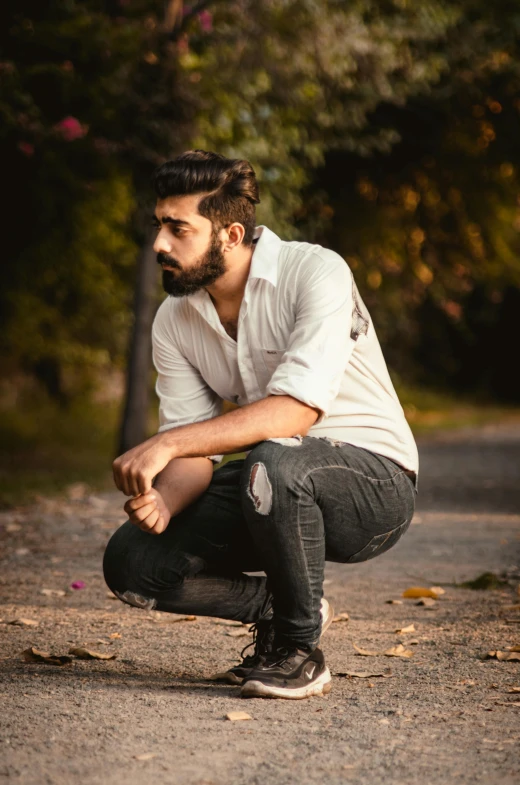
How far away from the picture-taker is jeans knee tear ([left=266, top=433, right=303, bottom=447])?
3455 millimetres

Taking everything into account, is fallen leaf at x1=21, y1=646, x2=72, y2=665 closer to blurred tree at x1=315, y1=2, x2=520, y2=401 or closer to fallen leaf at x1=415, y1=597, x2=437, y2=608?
fallen leaf at x1=415, y1=597, x2=437, y2=608

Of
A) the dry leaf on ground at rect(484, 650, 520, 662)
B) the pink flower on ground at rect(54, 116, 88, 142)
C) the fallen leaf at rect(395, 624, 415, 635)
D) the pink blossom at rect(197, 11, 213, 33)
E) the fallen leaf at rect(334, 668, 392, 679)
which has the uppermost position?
the pink blossom at rect(197, 11, 213, 33)

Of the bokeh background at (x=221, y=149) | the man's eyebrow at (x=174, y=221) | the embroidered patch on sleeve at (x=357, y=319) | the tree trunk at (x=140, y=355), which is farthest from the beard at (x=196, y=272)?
the tree trunk at (x=140, y=355)

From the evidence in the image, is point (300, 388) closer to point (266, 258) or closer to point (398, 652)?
point (266, 258)

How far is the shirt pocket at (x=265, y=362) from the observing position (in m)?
3.73

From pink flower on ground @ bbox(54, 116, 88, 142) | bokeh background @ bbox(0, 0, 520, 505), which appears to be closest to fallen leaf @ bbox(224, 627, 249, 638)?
bokeh background @ bbox(0, 0, 520, 505)

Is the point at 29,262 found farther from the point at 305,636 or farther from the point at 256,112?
the point at 305,636

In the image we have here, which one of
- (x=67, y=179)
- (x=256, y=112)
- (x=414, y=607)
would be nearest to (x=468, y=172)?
(x=256, y=112)

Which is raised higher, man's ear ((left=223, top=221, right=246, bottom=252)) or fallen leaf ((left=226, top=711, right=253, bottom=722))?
man's ear ((left=223, top=221, right=246, bottom=252))

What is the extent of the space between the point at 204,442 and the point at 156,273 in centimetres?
847

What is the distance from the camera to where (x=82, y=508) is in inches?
334

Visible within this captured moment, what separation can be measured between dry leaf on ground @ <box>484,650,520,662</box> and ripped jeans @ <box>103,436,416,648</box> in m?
0.67

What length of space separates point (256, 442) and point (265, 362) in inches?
14.7

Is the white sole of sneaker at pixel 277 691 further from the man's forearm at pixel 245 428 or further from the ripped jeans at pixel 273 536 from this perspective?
the man's forearm at pixel 245 428
